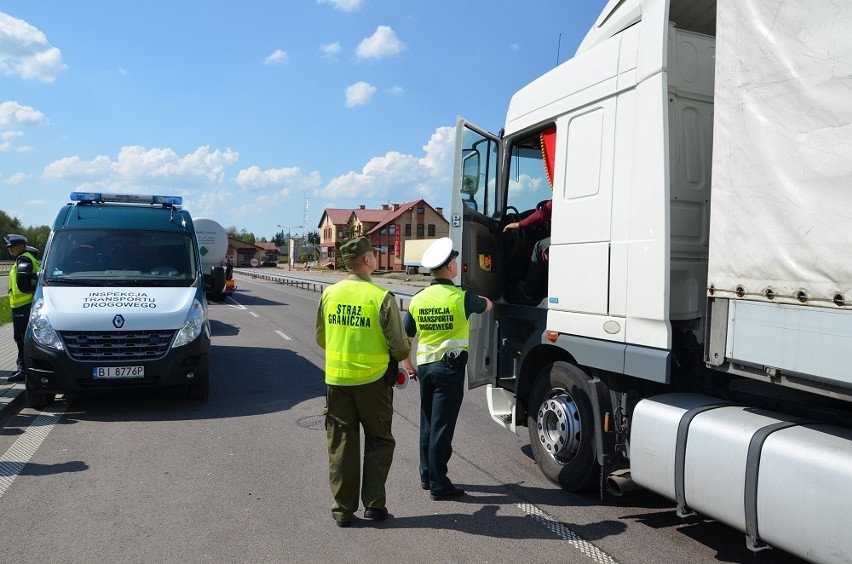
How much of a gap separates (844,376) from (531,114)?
3.29 meters

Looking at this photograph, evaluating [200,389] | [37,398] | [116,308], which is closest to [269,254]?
[200,389]

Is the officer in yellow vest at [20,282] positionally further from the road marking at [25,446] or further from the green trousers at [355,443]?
the green trousers at [355,443]

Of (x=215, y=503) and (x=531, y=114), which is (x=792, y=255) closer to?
(x=531, y=114)

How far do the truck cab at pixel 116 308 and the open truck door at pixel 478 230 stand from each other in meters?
3.46

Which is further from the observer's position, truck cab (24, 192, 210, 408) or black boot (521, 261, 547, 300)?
truck cab (24, 192, 210, 408)

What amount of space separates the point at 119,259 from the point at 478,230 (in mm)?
4824

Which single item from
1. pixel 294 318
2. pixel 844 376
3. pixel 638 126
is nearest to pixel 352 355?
pixel 638 126

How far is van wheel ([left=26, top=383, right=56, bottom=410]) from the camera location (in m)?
7.20

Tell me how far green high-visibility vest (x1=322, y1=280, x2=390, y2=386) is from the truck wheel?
Answer: 143cm

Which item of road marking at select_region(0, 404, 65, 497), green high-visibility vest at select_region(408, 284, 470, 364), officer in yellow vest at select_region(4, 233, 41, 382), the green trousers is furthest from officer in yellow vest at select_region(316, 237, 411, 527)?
officer in yellow vest at select_region(4, 233, 41, 382)

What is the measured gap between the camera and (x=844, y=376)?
9.45 feet

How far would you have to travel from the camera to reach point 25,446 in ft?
19.7

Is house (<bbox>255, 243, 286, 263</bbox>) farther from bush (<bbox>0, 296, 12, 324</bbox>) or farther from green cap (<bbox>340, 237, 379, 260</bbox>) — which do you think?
green cap (<bbox>340, 237, 379, 260</bbox>)

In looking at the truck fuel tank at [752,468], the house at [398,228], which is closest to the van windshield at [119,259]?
the truck fuel tank at [752,468]
